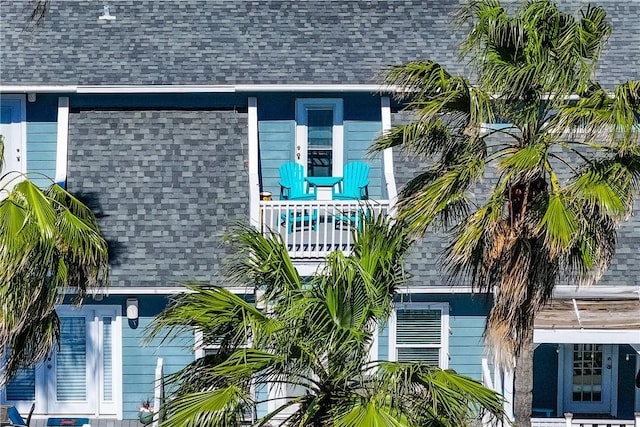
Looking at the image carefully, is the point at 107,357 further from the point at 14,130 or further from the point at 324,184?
the point at 324,184

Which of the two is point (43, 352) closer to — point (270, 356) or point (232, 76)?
point (270, 356)

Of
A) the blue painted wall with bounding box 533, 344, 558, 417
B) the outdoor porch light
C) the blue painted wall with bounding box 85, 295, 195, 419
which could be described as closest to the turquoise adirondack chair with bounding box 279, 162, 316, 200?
the blue painted wall with bounding box 85, 295, 195, 419

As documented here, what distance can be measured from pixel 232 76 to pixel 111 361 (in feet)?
16.7

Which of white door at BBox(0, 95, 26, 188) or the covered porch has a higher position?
white door at BBox(0, 95, 26, 188)

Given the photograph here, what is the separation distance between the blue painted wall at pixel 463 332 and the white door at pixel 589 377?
1468 mm

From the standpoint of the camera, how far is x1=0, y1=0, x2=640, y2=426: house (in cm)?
1744

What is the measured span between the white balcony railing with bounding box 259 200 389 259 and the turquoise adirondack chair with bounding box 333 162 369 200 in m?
1.03

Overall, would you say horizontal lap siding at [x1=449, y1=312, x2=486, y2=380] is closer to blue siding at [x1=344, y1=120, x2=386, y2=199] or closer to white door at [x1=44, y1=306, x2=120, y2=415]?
blue siding at [x1=344, y1=120, x2=386, y2=199]

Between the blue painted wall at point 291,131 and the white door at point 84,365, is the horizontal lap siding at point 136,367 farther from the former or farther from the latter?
the blue painted wall at point 291,131

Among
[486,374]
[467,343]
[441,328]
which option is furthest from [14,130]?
[486,374]

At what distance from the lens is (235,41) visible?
770 inches

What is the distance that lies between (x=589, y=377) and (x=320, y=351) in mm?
8137

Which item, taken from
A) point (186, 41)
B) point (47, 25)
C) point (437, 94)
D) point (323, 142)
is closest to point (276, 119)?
point (323, 142)

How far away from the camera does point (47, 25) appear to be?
1973 cm
